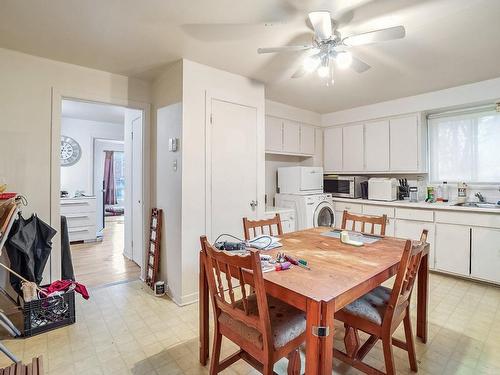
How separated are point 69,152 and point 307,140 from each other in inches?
185

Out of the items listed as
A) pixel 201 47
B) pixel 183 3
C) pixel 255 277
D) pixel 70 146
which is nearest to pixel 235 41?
pixel 201 47

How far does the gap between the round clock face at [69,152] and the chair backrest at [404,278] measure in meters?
6.06

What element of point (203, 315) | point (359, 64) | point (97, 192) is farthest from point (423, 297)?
point (97, 192)

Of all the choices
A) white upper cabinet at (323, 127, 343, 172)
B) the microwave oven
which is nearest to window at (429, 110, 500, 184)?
the microwave oven

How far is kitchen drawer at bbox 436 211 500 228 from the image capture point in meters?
2.97

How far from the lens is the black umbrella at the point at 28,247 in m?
2.23

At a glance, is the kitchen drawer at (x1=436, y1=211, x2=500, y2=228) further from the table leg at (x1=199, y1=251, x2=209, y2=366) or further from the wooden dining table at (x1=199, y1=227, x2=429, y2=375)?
the table leg at (x1=199, y1=251, x2=209, y2=366)

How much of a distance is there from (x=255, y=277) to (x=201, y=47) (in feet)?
6.62

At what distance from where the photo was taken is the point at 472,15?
1.87 metres

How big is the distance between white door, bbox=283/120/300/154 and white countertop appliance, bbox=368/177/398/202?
1.24 meters

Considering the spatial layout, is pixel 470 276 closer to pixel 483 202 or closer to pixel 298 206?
pixel 483 202

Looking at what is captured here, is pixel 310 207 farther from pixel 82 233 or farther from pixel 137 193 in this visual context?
pixel 82 233

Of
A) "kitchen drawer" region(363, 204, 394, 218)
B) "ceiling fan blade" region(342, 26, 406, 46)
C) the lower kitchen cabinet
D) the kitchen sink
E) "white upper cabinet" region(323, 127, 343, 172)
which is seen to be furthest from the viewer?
"white upper cabinet" region(323, 127, 343, 172)

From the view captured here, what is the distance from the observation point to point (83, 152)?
5.66m
